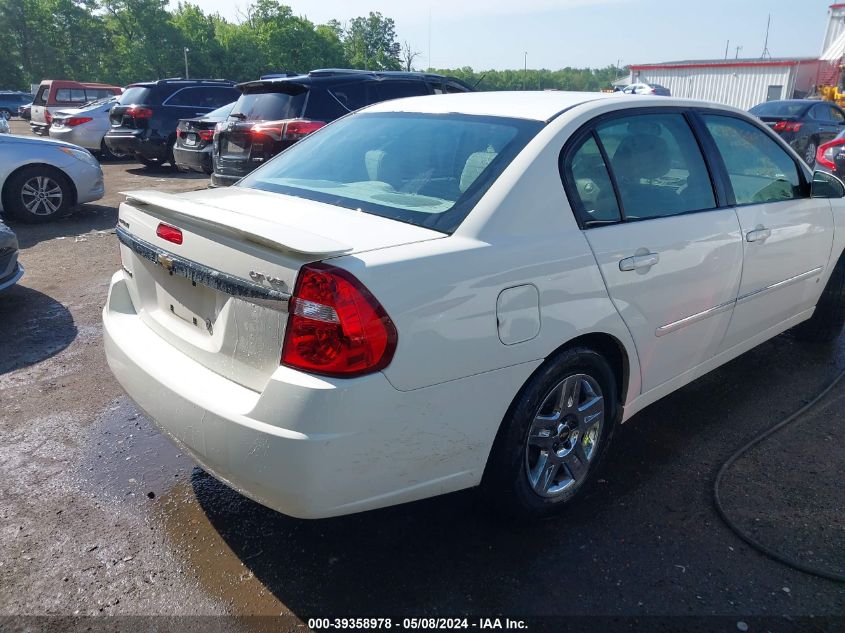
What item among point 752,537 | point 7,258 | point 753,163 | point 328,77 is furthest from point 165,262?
point 328,77

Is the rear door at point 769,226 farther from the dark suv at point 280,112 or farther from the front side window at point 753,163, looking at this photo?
the dark suv at point 280,112

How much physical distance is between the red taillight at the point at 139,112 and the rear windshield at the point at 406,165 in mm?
11716

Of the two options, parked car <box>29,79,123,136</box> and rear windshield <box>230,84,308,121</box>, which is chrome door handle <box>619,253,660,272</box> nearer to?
rear windshield <box>230,84,308,121</box>

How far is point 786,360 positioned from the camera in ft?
15.3

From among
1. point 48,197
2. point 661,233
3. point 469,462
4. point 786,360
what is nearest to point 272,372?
point 469,462

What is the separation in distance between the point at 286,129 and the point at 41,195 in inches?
137

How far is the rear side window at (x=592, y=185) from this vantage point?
8.95 feet

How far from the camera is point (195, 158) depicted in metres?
11.5

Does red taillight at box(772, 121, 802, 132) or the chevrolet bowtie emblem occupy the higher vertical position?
the chevrolet bowtie emblem

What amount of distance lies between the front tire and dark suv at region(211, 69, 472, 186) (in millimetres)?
5752

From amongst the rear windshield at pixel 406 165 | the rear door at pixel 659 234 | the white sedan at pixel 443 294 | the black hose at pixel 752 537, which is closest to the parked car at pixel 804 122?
the black hose at pixel 752 537

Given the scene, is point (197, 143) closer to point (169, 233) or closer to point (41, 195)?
point (41, 195)

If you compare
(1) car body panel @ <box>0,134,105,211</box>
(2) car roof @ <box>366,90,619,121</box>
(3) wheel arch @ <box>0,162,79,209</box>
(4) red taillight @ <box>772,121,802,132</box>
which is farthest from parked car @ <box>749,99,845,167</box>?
(3) wheel arch @ <box>0,162,79,209</box>

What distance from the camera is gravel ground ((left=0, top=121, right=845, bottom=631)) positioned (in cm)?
239
